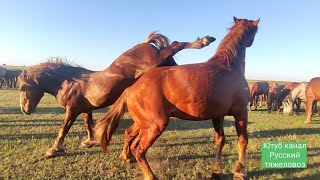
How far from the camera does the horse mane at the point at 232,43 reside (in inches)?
194

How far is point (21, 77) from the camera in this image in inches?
261

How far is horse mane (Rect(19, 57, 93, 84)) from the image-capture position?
6.59 m

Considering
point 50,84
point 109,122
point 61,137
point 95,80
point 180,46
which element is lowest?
point 61,137

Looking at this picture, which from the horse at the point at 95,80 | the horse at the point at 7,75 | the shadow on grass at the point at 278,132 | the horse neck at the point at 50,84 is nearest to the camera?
the horse at the point at 95,80

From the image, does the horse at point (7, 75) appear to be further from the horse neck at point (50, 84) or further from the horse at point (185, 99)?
the horse at point (185, 99)

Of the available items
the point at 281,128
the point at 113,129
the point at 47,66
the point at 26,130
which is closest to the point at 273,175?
the point at 113,129

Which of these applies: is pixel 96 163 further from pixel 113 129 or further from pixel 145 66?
pixel 145 66

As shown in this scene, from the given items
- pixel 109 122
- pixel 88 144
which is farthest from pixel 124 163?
pixel 88 144

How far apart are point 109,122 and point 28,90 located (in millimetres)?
2704

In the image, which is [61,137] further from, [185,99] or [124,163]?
[185,99]

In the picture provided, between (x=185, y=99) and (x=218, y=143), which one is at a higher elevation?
(x=185, y=99)

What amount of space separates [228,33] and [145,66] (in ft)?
5.77

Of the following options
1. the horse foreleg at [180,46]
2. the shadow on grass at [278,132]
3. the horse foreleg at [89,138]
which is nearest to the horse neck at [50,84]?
the horse foreleg at [89,138]

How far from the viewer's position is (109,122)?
4969 mm
